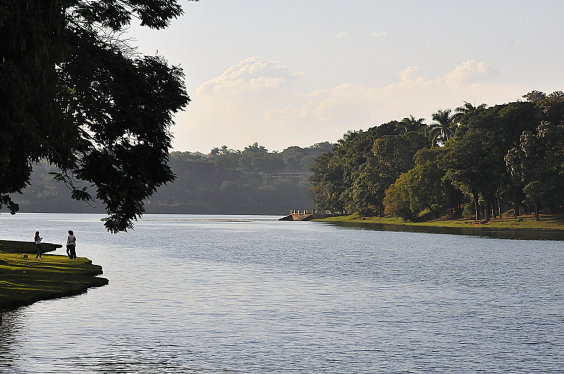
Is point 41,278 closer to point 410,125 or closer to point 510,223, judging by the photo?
point 510,223

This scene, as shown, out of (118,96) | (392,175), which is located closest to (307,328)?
(118,96)

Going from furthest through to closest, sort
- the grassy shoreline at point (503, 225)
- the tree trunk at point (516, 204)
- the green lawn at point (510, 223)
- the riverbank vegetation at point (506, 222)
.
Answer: the tree trunk at point (516, 204) → the riverbank vegetation at point (506, 222) → the green lawn at point (510, 223) → the grassy shoreline at point (503, 225)

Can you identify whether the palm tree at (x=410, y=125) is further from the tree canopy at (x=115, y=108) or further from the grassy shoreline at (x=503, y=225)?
the tree canopy at (x=115, y=108)

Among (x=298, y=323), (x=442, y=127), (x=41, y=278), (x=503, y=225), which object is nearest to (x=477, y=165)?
(x=503, y=225)

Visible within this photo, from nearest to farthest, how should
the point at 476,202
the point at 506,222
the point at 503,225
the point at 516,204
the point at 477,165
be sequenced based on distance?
the point at 477,165 → the point at 503,225 → the point at 506,222 → the point at 516,204 → the point at 476,202

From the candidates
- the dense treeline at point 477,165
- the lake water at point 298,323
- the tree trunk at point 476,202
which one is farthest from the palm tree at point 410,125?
the lake water at point 298,323

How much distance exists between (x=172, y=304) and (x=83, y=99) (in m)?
9.35

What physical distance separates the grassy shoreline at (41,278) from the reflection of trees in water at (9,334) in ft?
6.26

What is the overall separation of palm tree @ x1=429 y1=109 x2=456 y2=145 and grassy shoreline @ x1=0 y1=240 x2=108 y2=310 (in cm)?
12158

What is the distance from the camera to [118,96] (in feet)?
82.2

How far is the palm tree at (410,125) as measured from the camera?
602 feet

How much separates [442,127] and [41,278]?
133492 mm

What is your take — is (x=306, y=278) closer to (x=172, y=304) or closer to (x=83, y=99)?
(x=172, y=304)

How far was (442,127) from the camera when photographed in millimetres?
159750
